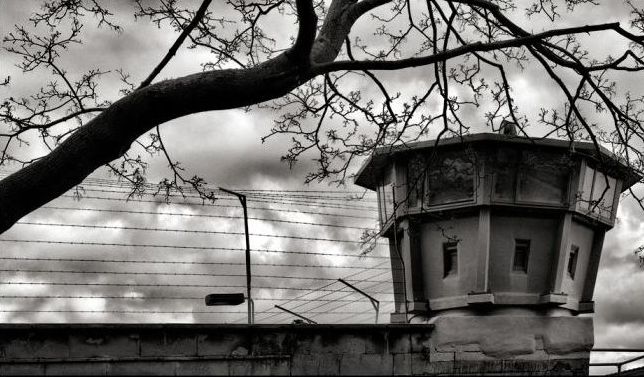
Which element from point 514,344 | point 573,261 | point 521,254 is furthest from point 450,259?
point 573,261

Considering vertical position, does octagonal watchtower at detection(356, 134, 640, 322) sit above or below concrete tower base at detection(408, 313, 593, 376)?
above

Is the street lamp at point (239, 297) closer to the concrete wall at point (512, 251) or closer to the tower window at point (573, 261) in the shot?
the concrete wall at point (512, 251)

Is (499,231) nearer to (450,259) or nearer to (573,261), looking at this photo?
(450,259)

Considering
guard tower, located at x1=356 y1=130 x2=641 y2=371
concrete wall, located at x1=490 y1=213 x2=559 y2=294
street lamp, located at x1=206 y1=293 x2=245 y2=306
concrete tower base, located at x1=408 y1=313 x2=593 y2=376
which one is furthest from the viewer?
concrete wall, located at x1=490 y1=213 x2=559 y2=294

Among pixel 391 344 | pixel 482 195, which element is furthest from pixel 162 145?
pixel 482 195

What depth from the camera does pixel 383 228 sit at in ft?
58.1

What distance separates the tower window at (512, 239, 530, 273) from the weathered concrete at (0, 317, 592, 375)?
310cm

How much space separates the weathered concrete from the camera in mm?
9438

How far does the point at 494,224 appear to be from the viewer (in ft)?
51.6

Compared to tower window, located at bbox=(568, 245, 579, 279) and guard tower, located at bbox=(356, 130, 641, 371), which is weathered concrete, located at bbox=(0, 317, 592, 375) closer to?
guard tower, located at bbox=(356, 130, 641, 371)

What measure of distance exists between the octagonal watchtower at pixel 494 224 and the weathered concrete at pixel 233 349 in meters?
2.47

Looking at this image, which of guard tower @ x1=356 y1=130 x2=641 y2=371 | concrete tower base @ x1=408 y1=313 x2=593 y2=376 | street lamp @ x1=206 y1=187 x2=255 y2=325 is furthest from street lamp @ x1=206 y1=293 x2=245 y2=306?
guard tower @ x1=356 y1=130 x2=641 y2=371

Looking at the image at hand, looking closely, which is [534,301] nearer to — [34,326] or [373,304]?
[373,304]

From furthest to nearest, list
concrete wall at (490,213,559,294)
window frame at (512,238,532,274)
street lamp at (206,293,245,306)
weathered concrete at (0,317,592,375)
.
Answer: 1. window frame at (512,238,532,274)
2. concrete wall at (490,213,559,294)
3. street lamp at (206,293,245,306)
4. weathered concrete at (0,317,592,375)
